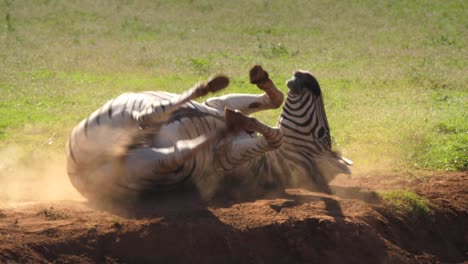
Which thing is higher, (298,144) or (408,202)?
(298,144)

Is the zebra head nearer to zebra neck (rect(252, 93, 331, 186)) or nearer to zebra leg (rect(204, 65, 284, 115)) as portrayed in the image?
zebra neck (rect(252, 93, 331, 186))

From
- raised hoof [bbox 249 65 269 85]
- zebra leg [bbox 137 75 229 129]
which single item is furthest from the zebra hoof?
raised hoof [bbox 249 65 269 85]

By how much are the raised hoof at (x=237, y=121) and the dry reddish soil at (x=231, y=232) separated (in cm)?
55

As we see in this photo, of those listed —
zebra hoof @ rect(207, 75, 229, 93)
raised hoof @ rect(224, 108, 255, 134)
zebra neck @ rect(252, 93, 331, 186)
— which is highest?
zebra hoof @ rect(207, 75, 229, 93)

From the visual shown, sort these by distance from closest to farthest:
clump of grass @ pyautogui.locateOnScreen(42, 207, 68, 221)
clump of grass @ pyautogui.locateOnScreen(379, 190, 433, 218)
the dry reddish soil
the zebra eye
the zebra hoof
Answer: the dry reddish soil < clump of grass @ pyautogui.locateOnScreen(42, 207, 68, 221) < the zebra hoof < clump of grass @ pyautogui.locateOnScreen(379, 190, 433, 218) < the zebra eye

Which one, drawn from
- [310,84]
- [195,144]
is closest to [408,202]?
[310,84]

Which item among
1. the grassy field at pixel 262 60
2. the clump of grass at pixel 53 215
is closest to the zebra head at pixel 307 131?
the grassy field at pixel 262 60

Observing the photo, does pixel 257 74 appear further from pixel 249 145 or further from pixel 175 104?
pixel 175 104

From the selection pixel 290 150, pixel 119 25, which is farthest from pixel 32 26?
pixel 290 150

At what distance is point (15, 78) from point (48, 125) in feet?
11.6

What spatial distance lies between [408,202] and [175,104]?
1.95m

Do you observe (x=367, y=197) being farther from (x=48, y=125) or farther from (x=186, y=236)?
(x=48, y=125)

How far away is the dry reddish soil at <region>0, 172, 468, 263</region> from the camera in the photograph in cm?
483

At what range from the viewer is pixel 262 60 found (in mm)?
15297
